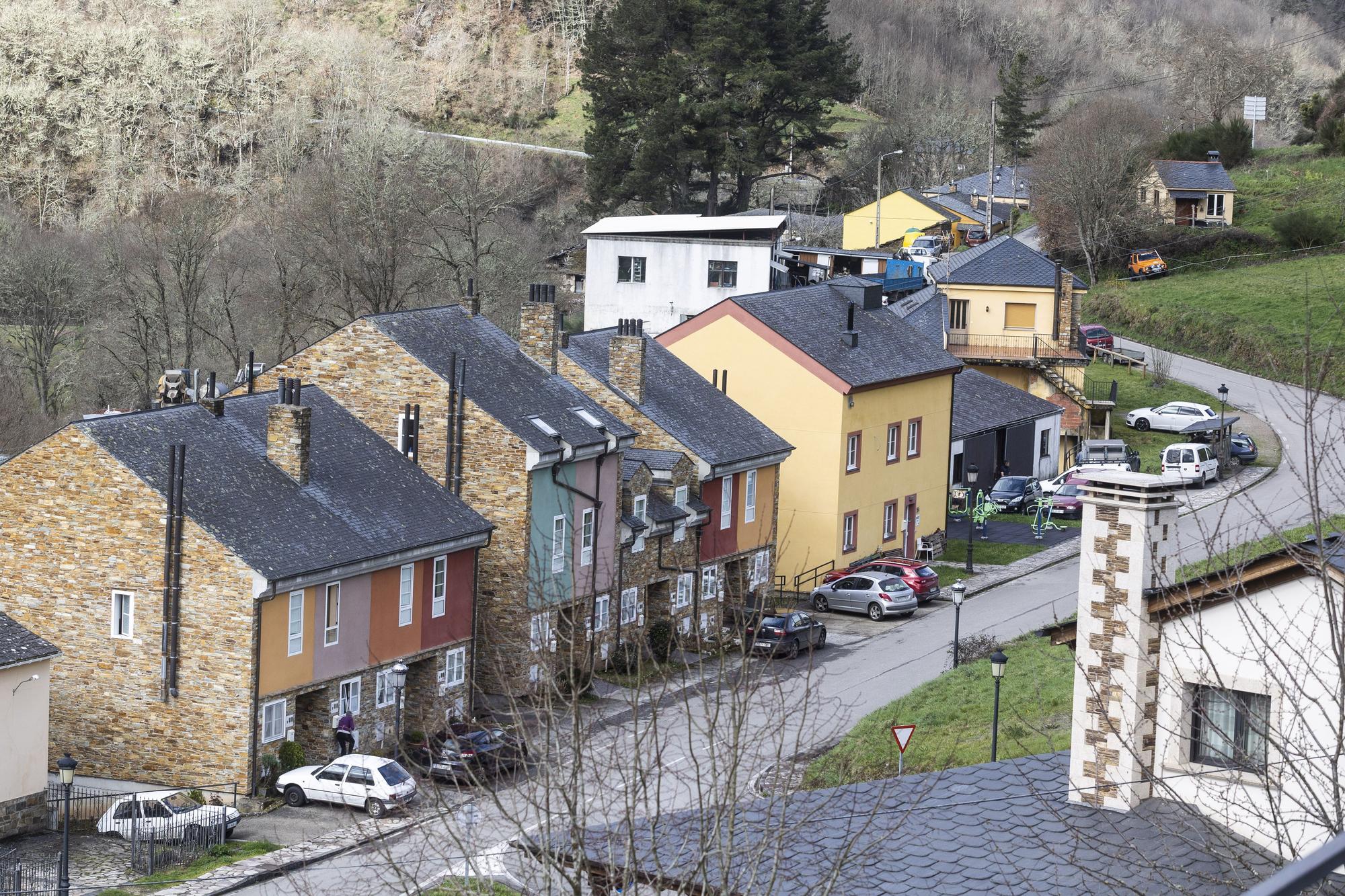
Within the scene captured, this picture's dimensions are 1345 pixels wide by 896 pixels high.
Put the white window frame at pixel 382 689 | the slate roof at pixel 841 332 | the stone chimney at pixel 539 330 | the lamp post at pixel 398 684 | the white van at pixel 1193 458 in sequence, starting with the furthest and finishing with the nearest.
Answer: the white van at pixel 1193 458, the slate roof at pixel 841 332, the stone chimney at pixel 539 330, the white window frame at pixel 382 689, the lamp post at pixel 398 684

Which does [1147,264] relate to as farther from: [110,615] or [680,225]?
[110,615]

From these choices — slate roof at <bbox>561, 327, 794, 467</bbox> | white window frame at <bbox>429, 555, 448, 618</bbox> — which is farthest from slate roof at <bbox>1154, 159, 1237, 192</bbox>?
white window frame at <bbox>429, 555, 448, 618</bbox>

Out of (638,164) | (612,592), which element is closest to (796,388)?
(612,592)

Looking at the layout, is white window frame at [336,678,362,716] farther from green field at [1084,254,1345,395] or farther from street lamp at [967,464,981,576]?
green field at [1084,254,1345,395]

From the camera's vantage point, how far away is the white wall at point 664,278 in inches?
2667

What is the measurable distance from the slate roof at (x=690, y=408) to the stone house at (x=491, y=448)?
16.1ft

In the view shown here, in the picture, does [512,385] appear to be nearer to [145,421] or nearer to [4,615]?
[145,421]

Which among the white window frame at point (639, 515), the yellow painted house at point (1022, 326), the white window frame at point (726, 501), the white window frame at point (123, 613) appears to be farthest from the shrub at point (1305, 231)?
the white window frame at point (123, 613)

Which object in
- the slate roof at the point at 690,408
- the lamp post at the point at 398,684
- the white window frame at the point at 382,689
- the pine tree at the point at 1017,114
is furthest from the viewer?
the pine tree at the point at 1017,114

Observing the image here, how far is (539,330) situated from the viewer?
145ft

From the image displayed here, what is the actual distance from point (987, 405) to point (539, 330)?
23.4 m

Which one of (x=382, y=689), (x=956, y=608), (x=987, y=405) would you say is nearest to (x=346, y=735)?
(x=382, y=689)

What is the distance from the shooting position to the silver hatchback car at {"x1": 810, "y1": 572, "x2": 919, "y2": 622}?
48.0m

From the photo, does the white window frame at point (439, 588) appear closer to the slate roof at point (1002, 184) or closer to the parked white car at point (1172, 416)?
the parked white car at point (1172, 416)
